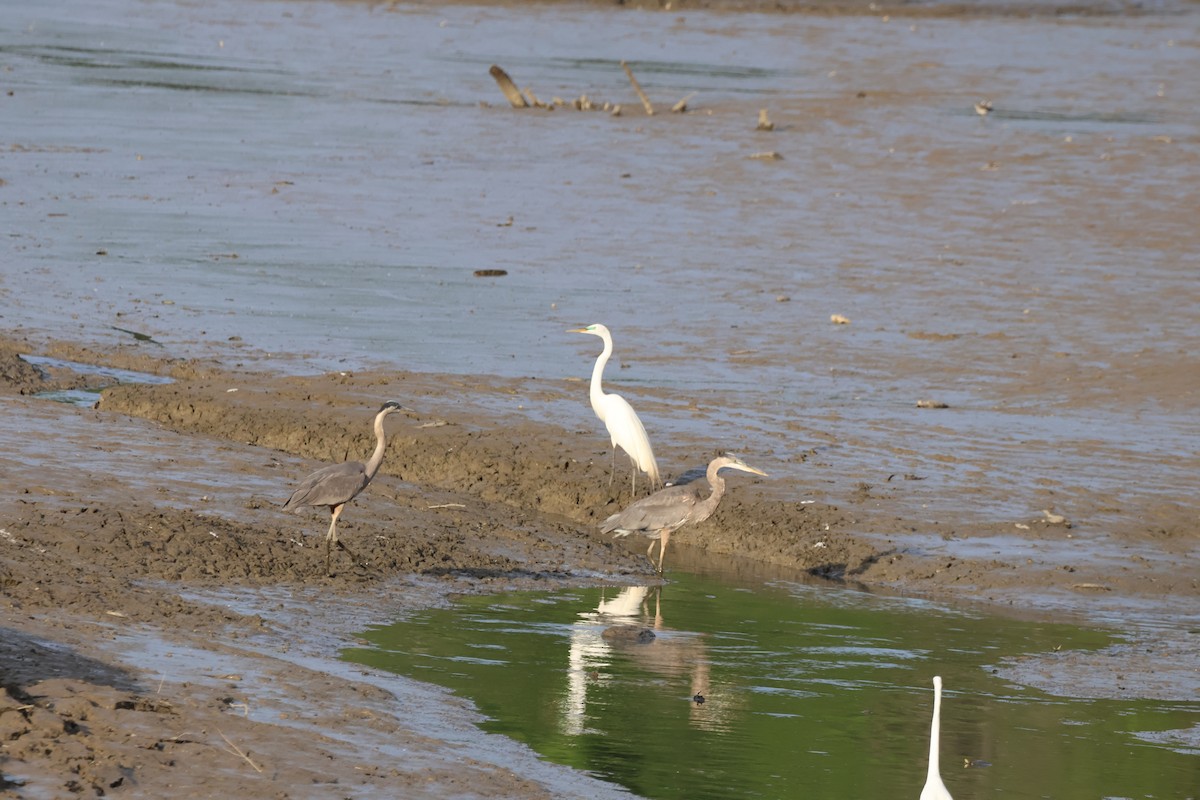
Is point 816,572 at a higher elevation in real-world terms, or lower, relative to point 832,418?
lower

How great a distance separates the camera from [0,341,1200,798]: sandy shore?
7363 mm

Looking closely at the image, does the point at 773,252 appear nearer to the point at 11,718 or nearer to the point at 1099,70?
the point at 11,718

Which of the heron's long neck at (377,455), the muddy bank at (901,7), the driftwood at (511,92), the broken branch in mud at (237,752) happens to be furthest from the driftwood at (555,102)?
the broken branch in mud at (237,752)

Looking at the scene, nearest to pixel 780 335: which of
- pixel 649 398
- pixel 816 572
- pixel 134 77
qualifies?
pixel 649 398

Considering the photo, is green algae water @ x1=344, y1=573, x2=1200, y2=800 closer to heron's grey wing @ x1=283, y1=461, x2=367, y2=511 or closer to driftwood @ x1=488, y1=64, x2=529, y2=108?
heron's grey wing @ x1=283, y1=461, x2=367, y2=511

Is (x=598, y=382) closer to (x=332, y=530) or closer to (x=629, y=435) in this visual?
(x=629, y=435)

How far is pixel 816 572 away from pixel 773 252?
8.95 m

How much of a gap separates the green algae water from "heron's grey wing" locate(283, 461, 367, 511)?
39.5 inches

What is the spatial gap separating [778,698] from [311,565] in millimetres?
3216

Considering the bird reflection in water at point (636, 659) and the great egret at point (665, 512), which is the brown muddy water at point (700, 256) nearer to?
the great egret at point (665, 512)

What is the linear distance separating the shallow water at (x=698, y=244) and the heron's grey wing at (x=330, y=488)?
11.3 ft

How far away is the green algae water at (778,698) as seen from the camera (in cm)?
831

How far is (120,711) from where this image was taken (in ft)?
24.3

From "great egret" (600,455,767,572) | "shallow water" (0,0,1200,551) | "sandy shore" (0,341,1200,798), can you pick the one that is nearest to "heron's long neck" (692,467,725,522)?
"great egret" (600,455,767,572)
